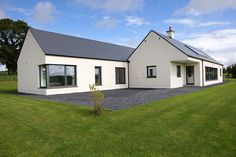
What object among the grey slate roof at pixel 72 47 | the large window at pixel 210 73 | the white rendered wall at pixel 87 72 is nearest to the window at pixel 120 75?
the white rendered wall at pixel 87 72

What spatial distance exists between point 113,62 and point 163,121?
14939mm

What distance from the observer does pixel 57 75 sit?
16.0 m

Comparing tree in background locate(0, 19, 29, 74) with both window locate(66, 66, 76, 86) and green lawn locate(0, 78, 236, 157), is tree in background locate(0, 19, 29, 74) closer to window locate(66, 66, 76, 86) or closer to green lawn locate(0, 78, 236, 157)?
window locate(66, 66, 76, 86)

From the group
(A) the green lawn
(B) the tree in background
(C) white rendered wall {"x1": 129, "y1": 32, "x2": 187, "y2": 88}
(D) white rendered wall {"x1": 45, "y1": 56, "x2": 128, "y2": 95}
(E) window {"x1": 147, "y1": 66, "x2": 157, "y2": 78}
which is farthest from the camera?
(B) the tree in background

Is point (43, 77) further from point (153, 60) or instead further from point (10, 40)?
point (10, 40)

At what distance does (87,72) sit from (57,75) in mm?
2973

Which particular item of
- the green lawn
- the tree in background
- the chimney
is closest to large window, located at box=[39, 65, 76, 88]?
the green lawn

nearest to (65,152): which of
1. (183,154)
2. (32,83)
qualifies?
(183,154)

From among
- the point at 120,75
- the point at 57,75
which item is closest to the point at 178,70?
the point at 120,75

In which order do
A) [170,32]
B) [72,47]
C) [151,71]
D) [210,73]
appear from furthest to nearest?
[210,73], [170,32], [151,71], [72,47]

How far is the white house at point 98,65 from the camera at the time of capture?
16.1 metres

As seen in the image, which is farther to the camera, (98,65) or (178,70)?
(178,70)

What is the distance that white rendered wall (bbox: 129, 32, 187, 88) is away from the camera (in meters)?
19.8

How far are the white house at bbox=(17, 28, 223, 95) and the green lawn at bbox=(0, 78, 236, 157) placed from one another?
28.0 feet
